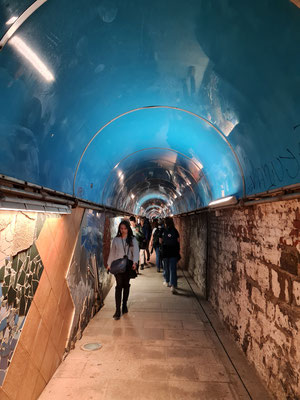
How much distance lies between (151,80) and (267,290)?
346 centimetres

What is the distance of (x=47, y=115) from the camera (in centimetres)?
337

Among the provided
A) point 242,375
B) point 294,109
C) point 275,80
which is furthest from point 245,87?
point 242,375

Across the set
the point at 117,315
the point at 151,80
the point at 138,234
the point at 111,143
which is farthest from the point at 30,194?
the point at 138,234

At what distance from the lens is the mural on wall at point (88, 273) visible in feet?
16.1

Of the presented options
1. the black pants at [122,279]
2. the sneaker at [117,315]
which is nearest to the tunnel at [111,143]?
the sneaker at [117,315]

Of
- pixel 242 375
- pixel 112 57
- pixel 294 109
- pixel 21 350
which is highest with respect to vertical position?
pixel 112 57

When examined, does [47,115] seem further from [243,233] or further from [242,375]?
[242,375]

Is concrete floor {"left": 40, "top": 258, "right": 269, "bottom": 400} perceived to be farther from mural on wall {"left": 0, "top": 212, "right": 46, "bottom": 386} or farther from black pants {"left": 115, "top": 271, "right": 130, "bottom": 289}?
mural on wall {"left": 0, "top": 212, "right": 46, "bottom": 386}

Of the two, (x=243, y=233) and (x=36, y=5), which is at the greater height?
(x=36, y=5)

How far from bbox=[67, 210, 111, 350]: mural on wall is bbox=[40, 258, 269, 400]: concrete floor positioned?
305 millimetres

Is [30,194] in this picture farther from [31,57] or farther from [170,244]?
[170,244]

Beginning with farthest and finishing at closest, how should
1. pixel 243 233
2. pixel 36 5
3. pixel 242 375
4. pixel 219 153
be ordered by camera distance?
pixel 219 153 → pixel 243 233 → pixel 242 375 → pixel 36 5

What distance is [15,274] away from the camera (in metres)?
2.80

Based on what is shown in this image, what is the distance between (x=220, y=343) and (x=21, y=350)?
345 cm
